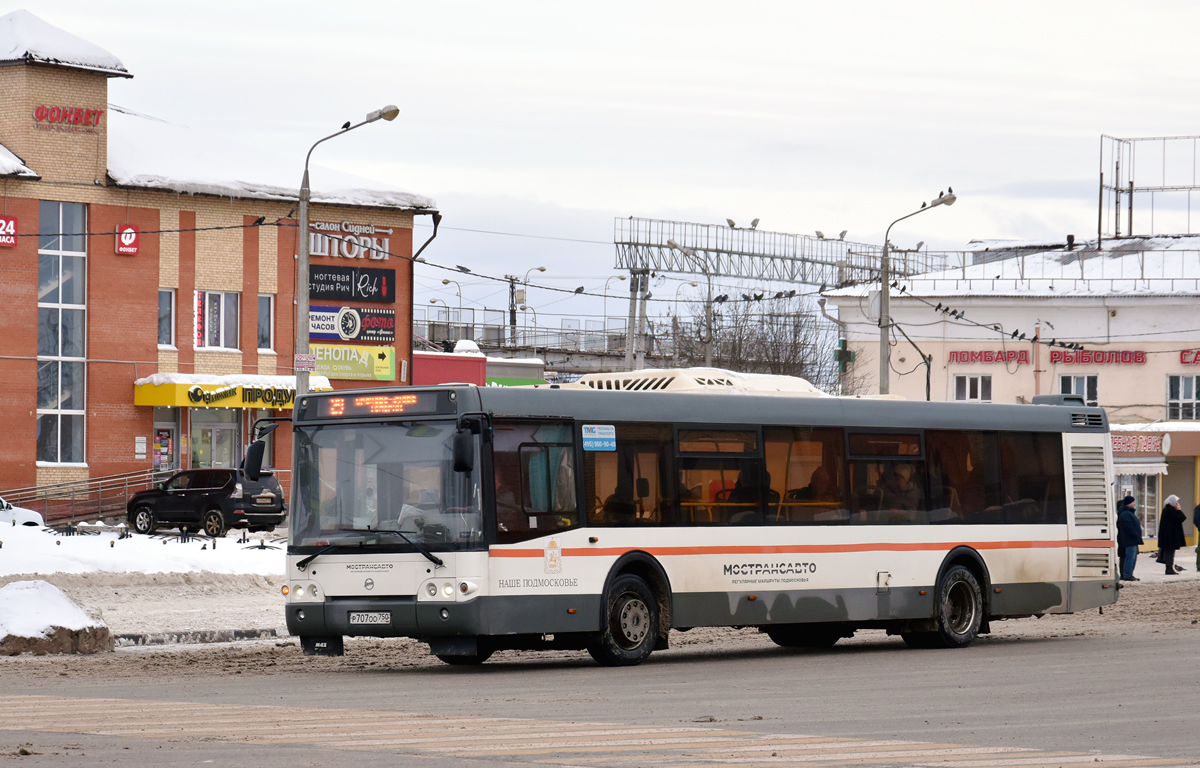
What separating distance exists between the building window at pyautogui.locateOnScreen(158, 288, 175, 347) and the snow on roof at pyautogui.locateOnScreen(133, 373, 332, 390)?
3.87 ft

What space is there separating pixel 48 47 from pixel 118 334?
7950mm

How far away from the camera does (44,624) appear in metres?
17.7

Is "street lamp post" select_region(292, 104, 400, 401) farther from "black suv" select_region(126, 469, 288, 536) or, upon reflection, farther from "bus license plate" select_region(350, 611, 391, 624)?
"bus license plate" select_region(350, 611, 391, 624)

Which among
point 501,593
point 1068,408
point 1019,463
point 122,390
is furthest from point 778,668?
point 122,390

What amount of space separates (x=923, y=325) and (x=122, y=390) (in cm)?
2959

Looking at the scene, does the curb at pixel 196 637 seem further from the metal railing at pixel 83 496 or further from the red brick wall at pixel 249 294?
the red brick wall at pixel 249 294

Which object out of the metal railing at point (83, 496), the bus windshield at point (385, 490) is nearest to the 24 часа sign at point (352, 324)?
the metal railing at point (83, 496)

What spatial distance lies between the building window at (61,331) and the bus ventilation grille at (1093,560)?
109 feet

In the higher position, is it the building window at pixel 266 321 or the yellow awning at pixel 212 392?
the building window at pixel 266 321

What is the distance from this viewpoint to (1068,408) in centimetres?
2125

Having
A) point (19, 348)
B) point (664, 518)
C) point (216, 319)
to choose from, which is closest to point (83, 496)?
point (19, 348)

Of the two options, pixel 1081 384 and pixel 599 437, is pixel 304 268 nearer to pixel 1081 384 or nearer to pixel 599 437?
pixel 599 437

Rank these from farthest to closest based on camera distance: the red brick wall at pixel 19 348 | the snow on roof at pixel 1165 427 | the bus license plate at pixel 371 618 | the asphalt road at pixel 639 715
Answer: the snow on roof at pixel 1165 427
the red brick wall at pixel 19 348
the bus license plate at pixel 371 618
the asphalt road at pixel 639 715

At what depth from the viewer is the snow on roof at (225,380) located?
48.5m
